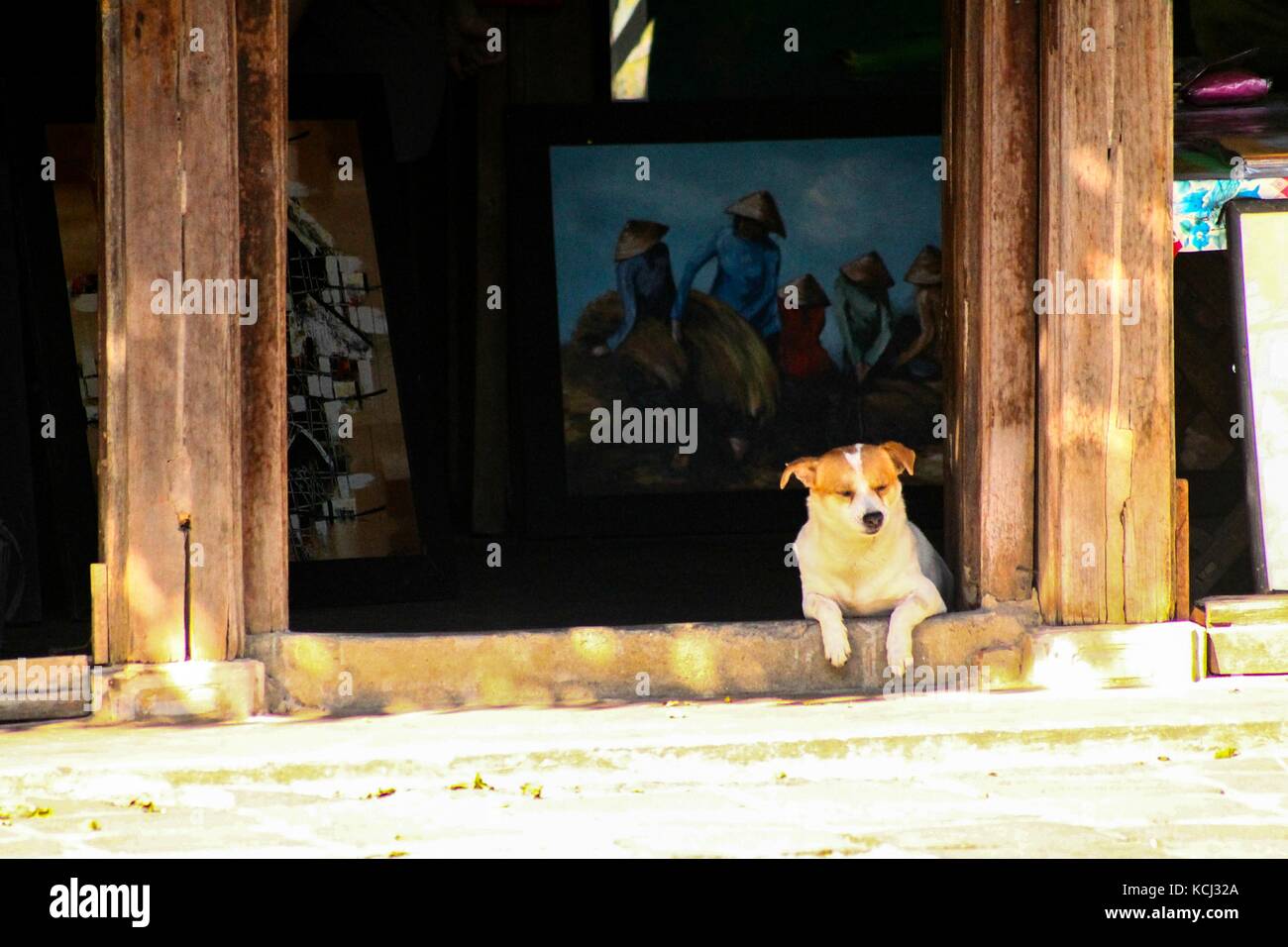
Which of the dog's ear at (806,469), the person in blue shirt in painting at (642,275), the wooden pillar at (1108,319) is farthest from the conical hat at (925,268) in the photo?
the wooden pillar at (1108,319)

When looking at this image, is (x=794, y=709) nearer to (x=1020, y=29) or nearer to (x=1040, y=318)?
(x=1040, y=318)

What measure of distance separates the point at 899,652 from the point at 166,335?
2695mm

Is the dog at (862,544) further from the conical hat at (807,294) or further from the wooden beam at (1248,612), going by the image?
the conical hat at (807,294)

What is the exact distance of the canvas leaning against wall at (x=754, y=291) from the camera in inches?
349

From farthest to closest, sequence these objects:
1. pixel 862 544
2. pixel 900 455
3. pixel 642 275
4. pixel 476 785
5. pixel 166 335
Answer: pixel 642 275 → pixel 900 455 → pixel 862 544 → pixel 166 335 → pixel 476 785

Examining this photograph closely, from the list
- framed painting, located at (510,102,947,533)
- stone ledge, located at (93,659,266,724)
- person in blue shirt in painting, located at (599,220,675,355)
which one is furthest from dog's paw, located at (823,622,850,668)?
person in blue shirt in painting, located at (599,220,675,355)

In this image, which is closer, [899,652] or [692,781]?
[692,781]

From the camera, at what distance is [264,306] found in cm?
593

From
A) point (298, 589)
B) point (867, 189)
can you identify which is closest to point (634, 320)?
point (867, 189)

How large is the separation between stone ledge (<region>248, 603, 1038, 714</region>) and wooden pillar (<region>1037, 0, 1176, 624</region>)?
36 centimetres

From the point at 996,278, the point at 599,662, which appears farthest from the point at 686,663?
the point at 996,278

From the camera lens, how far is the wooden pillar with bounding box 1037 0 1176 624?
5.92 meters

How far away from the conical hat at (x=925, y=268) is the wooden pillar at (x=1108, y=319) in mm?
2924

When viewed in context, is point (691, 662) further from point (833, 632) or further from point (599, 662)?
point (833, 632)
